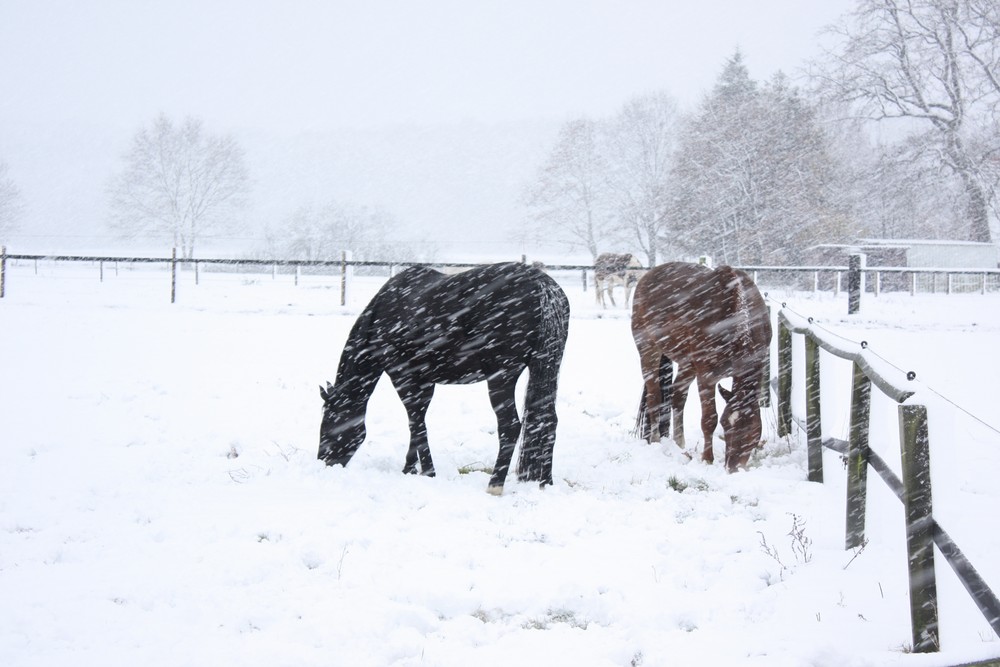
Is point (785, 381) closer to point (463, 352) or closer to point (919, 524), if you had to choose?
point (463, 352)

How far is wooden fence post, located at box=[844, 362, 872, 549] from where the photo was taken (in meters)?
3.20

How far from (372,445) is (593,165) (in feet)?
111

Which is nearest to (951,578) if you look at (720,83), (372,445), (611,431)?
(611,431)

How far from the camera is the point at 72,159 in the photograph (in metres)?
73.6

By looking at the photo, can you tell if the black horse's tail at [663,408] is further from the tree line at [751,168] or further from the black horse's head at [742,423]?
the tree line at [751,168]

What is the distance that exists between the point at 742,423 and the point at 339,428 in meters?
2.70

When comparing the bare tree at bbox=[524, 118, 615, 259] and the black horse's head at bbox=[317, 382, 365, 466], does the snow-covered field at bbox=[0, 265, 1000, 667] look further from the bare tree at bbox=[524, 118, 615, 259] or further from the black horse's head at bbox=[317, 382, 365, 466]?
the bare tree at bbox=[524, 118, 615, 259]

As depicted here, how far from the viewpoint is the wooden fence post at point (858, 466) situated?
320cm

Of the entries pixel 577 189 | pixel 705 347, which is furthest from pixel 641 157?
pixel 705 347

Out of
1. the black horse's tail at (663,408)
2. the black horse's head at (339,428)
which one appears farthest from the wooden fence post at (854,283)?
the black horse's head at (339,428)

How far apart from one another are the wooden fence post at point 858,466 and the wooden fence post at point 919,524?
1024mm

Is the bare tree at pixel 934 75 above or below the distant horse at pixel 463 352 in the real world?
above

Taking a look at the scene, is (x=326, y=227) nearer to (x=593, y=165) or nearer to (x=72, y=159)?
(x=593, y=165)

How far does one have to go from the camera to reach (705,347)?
4891 mm
